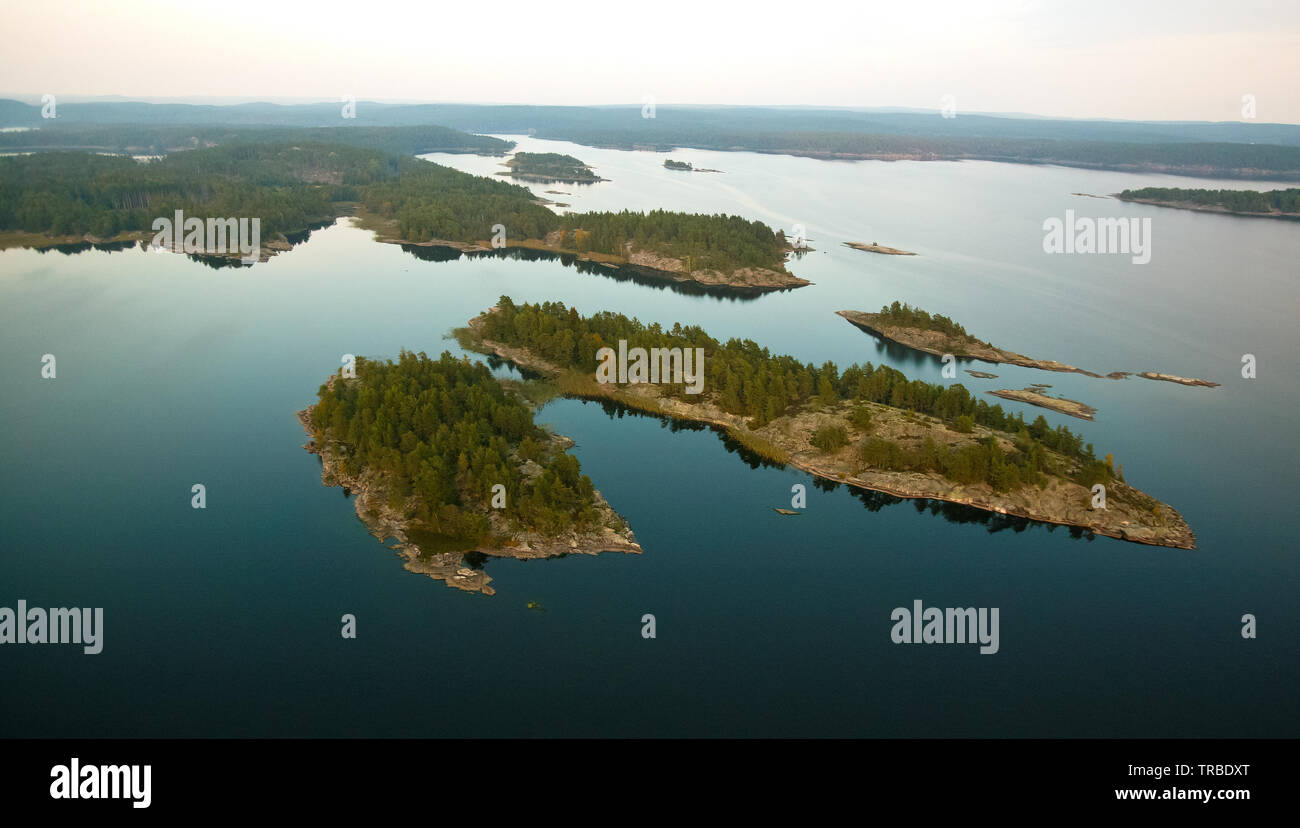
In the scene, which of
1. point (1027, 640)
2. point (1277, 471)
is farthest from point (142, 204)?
point (1277, 471)

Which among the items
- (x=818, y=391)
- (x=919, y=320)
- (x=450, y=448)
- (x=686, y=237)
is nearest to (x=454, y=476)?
(x=450, y=448)

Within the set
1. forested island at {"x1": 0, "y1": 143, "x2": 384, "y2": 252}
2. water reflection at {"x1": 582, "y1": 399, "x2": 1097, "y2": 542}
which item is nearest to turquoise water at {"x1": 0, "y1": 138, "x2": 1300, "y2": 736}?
water reflection at {"x1": 582, "y1": 399, "x2": 1097, "y2": 542}

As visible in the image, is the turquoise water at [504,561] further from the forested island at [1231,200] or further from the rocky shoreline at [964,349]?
the forested island at [1231,200]

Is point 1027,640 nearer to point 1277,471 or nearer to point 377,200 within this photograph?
point 1277,471

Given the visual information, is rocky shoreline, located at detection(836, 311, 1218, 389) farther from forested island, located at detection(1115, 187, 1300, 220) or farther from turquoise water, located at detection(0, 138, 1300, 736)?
forested island, located at detection(1115, 187, 1300, 220)

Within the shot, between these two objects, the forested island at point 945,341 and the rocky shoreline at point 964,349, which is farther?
the rocky shoreline at point 964,349

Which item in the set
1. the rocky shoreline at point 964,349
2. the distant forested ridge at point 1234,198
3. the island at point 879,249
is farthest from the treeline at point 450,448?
the distant forested ridge at point 1234,198

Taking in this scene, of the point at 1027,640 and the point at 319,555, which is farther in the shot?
the point at 319,555

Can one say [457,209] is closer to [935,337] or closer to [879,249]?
[879,249]
